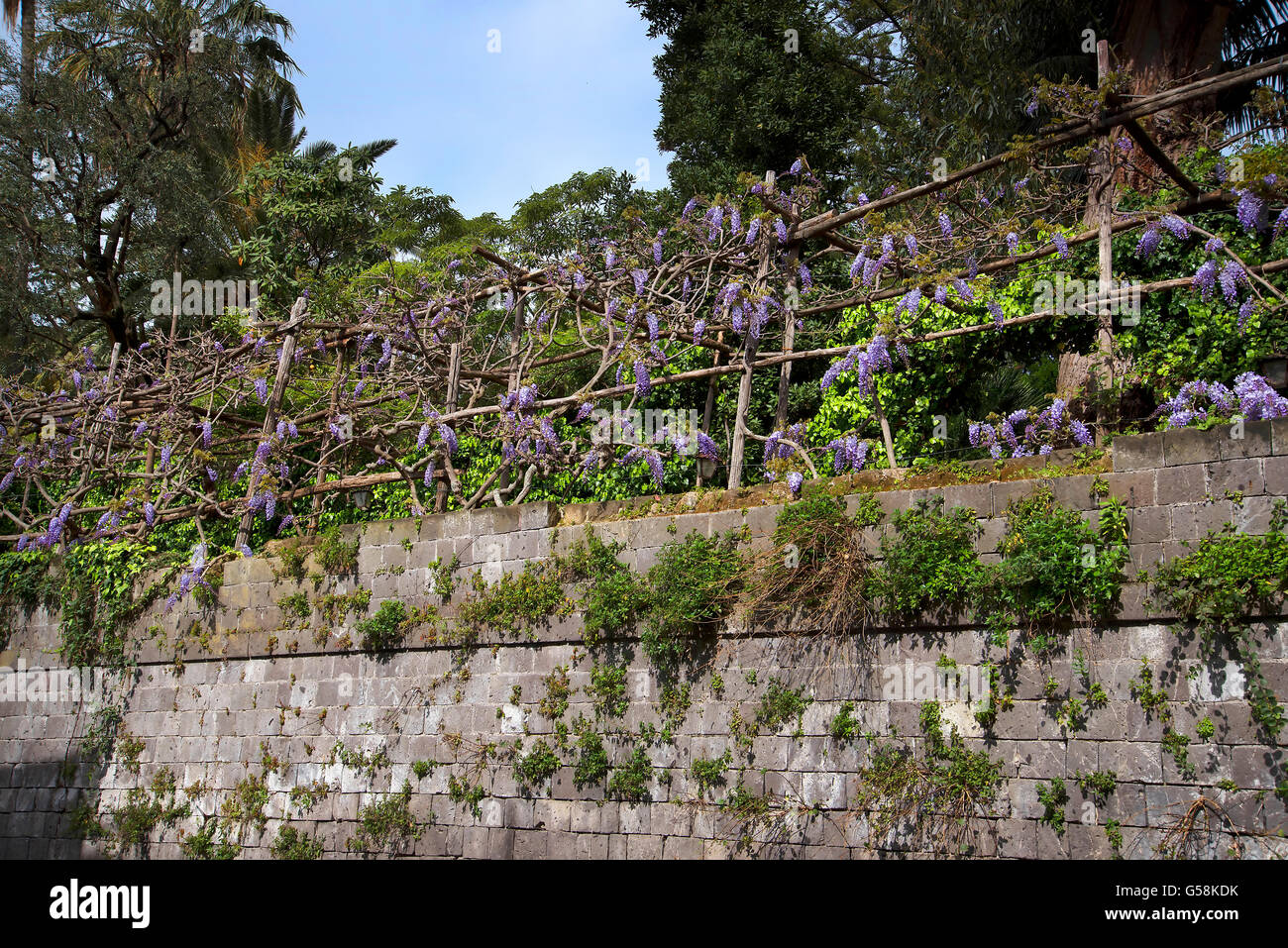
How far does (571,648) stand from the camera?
798 centimetres

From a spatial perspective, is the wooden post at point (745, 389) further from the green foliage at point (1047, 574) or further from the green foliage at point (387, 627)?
the green foliage at point (387, 627)

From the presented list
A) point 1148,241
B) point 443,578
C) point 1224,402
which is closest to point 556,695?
point 443,578

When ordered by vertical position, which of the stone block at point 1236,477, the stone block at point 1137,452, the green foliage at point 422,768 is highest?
the stone block at point 1137,452

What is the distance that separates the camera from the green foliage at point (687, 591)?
7270mm

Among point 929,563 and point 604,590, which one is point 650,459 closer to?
point 604,590

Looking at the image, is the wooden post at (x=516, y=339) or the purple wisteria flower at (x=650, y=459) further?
the wooden post at (x=516, y=339)

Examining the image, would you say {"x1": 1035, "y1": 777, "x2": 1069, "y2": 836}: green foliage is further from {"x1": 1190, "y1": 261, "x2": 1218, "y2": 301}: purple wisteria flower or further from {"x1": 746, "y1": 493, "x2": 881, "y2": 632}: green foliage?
{"x1": 1190, "y1": 261, "x2": 1218, "y2": 301}: purple wisteria flower

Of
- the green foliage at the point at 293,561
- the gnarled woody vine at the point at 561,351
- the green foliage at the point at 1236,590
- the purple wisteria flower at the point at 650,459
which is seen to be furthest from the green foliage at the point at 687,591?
the green foliage at the point at 293,561

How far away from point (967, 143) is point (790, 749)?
11.6 m

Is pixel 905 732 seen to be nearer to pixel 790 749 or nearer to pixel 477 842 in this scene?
pixel 790 749

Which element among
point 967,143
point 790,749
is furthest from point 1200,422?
point 967,143

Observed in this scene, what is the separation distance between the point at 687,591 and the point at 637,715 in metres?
0.94

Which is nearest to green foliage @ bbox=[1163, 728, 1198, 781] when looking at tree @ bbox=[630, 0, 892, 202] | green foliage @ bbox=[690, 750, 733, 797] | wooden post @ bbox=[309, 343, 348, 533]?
green foliage @ bbox=[690, 750, 733, 797]

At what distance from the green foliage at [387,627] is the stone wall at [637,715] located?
0.13 m
